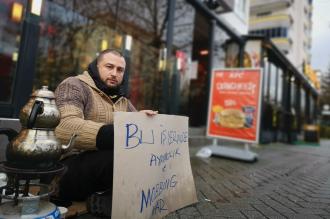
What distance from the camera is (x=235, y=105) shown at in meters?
6.79

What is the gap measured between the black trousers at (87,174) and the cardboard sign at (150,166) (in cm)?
23

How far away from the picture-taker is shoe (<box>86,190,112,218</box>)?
2430 millimetres

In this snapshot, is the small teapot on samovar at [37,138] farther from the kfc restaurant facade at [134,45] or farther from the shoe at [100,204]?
the kfc restaurant facade at [134,45]

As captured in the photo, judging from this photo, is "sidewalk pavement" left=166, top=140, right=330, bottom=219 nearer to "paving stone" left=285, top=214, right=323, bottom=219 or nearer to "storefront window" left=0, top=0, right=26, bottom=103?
"paving stone" left=285, top=214, right=323, bottom=219

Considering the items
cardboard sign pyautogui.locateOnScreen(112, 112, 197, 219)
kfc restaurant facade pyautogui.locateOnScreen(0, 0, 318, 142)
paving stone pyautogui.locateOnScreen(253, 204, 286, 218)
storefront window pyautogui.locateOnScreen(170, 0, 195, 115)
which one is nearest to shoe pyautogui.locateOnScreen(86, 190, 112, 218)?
cardboard sign pyautogui.locateOnScreen(112, 112, 197, 219)

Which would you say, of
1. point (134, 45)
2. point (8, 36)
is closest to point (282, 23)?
point (134, 45)

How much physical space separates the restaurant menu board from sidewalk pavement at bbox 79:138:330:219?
101cm

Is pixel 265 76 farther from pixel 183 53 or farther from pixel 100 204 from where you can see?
pixel 100 204

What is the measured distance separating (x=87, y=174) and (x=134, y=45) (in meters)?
5.78

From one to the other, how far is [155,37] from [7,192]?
673 centimetres

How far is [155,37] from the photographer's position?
8.21m

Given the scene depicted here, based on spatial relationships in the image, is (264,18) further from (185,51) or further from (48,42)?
(48,42)

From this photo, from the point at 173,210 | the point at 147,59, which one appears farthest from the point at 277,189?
the point at 147,59

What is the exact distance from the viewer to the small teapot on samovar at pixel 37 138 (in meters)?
1.82
